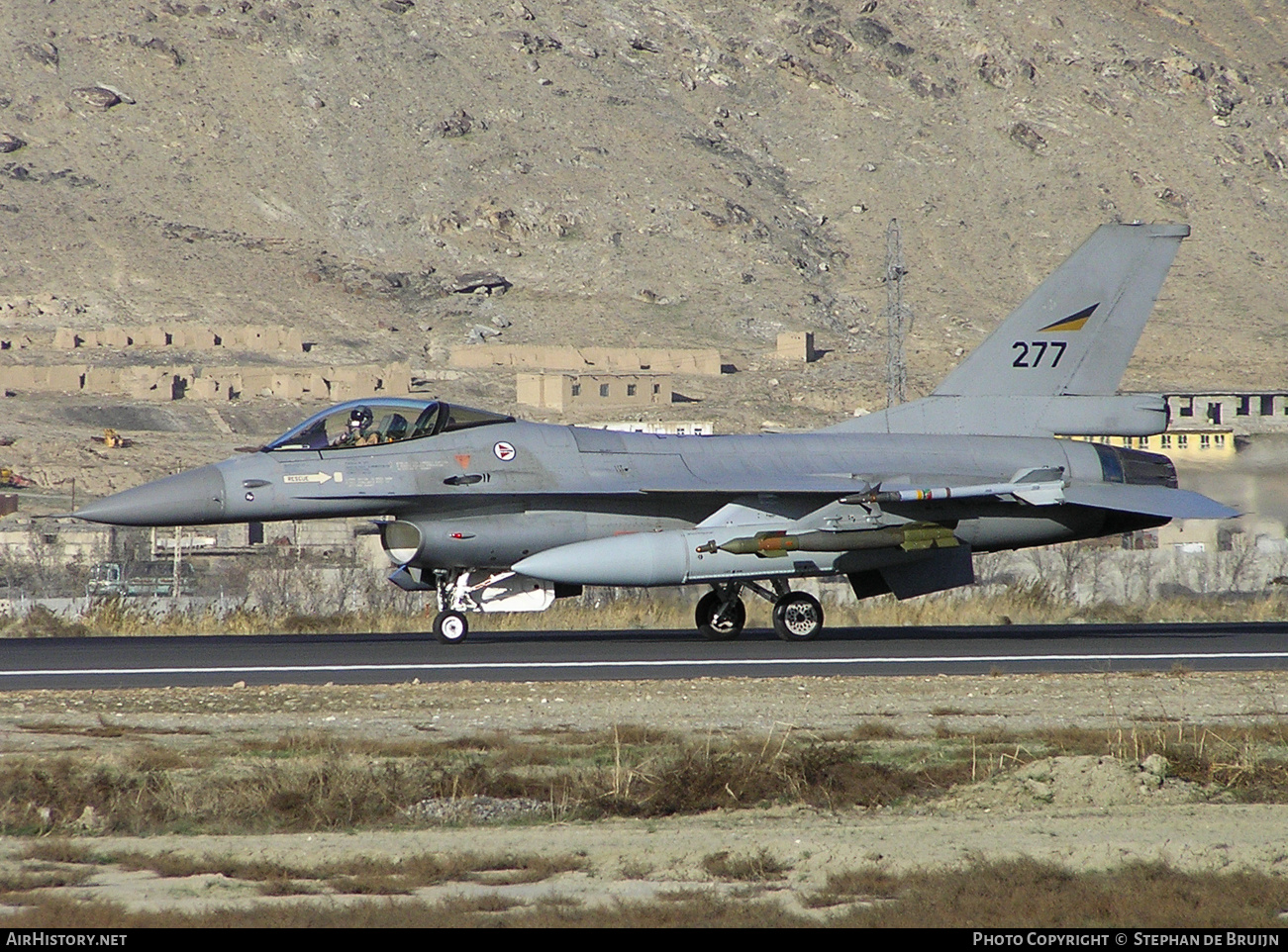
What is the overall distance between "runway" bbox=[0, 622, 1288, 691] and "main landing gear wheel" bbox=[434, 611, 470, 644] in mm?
163

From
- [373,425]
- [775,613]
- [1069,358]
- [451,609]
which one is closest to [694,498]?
[775,613]

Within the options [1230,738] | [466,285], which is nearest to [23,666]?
[1230,738]

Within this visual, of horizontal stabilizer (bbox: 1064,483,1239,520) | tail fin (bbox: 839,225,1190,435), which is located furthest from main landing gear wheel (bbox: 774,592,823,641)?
tail fin (bbox: 839,225,1190,435)

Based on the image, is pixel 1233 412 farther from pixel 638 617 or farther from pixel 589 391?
pixel 638 617

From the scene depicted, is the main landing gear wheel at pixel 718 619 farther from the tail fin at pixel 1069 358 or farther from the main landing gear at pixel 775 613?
the tail fin at pixel 1069 358

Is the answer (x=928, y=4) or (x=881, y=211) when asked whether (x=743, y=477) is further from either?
(x=928, y=4)

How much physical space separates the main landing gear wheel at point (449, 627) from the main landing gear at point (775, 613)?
2.76 m

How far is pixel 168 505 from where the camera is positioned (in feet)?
53.4

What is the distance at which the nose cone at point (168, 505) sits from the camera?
16.2m

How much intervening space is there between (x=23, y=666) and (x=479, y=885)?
973 centimetres

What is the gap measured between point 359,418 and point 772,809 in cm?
951

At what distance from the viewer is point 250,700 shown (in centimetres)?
1242

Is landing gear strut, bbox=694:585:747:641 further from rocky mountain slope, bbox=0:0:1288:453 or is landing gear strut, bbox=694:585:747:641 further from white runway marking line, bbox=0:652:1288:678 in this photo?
rocky mountain slope, bbox=0:0:1288:453

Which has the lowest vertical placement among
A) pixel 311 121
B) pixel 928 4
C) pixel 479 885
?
pixel 479 885
